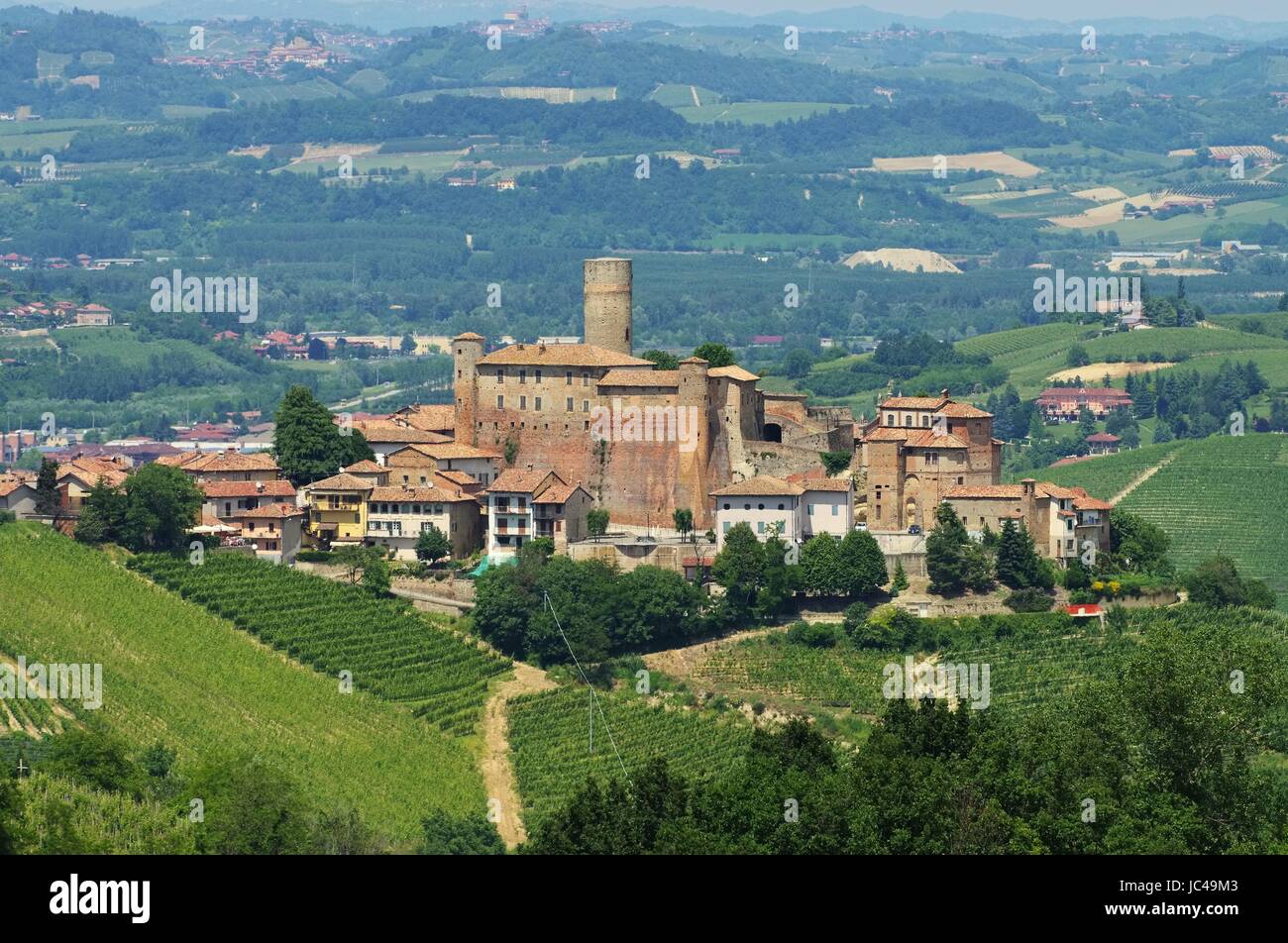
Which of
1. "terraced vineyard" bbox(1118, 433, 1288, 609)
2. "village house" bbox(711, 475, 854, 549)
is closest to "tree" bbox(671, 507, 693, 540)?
"village house" bbox(711, 475, 854, 549)

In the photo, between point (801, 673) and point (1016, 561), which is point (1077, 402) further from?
point (801, 673)

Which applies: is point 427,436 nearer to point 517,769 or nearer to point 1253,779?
point 517,769

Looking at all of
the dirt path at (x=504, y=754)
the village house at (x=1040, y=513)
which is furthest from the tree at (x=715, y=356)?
the dirt path at (x=504, y=754)

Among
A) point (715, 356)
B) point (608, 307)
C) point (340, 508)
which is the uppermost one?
point (608, 307)

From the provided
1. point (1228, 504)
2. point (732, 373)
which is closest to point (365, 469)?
point (732, 373)

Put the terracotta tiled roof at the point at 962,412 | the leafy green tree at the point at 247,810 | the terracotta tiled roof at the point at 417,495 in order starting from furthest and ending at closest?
the terracotta tiled roof at the point at 962,412
the terracotta tiled roof at the point at 417,495
the leafy green tree at the point at 247,810

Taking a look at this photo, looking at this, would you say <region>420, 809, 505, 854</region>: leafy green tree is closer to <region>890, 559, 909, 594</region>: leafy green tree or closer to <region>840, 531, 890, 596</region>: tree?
<region>840, 531, 890, 596</region>: tree

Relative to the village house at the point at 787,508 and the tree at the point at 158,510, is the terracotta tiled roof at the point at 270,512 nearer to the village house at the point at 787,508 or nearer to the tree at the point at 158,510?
the tree at the point at 158,510
